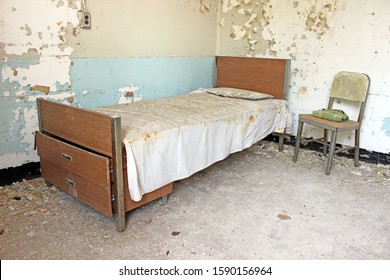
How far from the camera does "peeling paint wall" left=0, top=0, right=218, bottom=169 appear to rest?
99.0 inches

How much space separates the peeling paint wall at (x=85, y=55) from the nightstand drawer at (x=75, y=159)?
35 cm

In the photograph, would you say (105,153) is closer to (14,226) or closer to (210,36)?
(14,226)

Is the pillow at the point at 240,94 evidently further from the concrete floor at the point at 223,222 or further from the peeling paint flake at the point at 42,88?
the peeling paint flake at the point at 42,88

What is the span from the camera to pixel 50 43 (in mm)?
2660

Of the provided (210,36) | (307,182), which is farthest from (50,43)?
(307,182)

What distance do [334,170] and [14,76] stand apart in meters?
2.90

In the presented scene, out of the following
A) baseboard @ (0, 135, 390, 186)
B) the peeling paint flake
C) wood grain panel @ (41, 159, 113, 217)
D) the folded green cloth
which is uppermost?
the peeling paint flake

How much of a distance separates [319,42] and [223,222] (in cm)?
238

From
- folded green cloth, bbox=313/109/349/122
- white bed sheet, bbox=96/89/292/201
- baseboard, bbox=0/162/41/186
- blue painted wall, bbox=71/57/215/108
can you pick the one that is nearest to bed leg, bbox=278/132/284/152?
white bed sheet, bbox=96/89/292/201

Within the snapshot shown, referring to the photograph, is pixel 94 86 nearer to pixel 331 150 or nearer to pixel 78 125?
pixel 78 125

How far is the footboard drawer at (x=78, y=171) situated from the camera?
1.96 meters

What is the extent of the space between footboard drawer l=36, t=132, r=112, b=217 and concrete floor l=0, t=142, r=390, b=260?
172mm

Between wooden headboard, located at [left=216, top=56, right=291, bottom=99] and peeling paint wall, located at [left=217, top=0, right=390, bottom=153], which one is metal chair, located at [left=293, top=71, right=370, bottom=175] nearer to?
peeling paint wall, located at [left=217, top=0, right=390, bottom=153]

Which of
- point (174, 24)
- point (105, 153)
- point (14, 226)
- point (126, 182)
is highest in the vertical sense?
point (174, 24)
